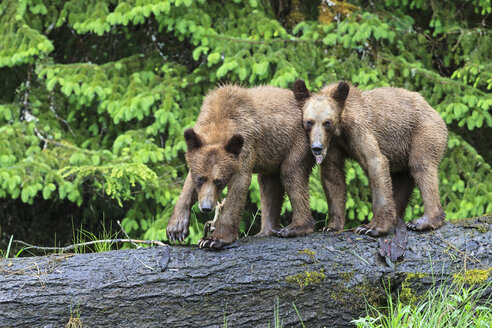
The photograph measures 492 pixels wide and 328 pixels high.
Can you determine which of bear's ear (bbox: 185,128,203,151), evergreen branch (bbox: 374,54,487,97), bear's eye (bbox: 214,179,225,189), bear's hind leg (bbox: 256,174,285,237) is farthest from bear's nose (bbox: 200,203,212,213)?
evergreen branch (bbox: 374,54,487,97)

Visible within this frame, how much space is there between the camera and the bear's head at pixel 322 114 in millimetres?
6145

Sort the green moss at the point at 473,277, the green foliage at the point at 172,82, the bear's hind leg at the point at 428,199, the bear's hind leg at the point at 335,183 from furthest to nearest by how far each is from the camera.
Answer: the green foliage at the point at 172,82 < the bear's hind leg at the point at 335,183 < the bear's hind leg at the point at 428,199 < the green moss at the point at 473,277

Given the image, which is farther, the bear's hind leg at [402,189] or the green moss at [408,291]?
the bear's hind leg at [402,189]

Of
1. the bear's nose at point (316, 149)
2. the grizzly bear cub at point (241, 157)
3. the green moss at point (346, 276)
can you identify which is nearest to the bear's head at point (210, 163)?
the grizzly bear cub at point (241, 157)

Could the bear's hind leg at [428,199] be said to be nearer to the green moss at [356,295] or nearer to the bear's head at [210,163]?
the green moss at [356,295]

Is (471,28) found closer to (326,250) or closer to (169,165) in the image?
(169,165)

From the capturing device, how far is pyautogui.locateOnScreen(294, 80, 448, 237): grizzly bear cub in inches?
245

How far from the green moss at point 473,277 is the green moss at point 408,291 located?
1.02 ft

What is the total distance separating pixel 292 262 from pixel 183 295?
0.99 metres

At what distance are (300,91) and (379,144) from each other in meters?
0.97

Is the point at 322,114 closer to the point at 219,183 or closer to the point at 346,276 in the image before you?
the point at 219,183

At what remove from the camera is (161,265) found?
550 centimetres

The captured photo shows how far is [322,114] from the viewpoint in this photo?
20.5ft

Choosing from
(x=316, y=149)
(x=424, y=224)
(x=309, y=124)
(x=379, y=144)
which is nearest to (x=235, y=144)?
(x=316, y=149)
